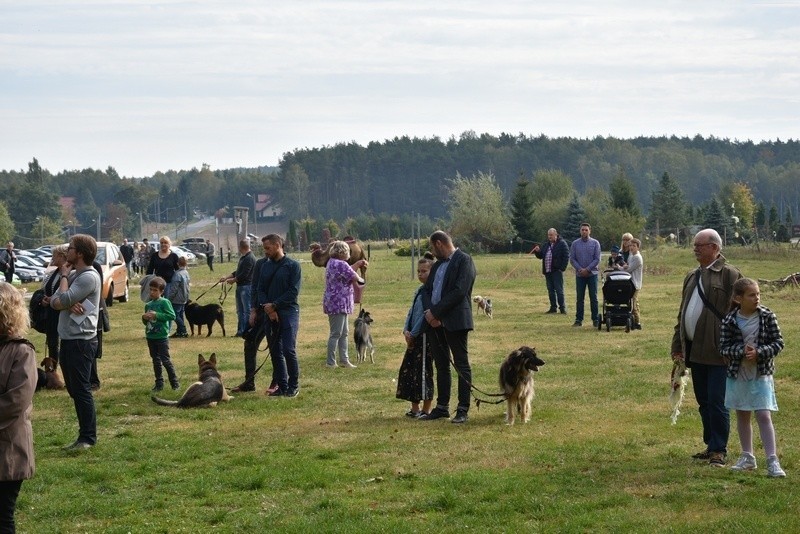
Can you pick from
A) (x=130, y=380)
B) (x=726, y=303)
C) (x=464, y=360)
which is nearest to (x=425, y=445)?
(x=464, y=360)

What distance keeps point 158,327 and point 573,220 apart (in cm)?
6854

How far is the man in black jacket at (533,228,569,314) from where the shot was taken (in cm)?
2395

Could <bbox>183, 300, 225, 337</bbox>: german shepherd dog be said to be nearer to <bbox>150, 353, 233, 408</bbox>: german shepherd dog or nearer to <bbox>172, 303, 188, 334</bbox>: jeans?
<bbox>172, 303, 188, 334</bbox>: jeans

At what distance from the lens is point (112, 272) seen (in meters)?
29.7

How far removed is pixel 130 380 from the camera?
15.4 meters

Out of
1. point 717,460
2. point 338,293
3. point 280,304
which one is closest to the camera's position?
point 717,460

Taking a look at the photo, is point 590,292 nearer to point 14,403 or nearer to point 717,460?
point 717,460

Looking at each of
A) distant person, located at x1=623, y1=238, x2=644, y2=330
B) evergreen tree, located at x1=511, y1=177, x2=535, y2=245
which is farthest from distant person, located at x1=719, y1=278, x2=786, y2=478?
evergreen tree, located at x1=511, y1=177, x2=535, y2=245

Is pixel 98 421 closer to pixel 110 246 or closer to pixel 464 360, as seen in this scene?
pixel 464 360

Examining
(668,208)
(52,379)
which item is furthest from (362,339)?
(668,208)

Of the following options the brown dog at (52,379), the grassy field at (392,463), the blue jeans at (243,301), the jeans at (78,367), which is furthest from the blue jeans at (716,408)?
the blue jeans at (243,301)

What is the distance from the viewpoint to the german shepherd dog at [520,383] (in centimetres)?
1129

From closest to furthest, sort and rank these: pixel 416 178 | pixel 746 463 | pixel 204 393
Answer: pixel 746 463 < pixel 204 393 < pixel 416 178

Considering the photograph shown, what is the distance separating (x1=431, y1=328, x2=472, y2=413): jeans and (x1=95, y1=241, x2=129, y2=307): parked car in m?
17.7
